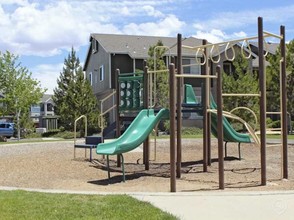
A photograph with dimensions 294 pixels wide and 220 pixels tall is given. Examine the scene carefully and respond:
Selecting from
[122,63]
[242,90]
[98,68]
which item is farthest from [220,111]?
[98,68]

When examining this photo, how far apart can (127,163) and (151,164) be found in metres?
0.87

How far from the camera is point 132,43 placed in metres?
41.1

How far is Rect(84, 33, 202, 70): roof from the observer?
3891cm

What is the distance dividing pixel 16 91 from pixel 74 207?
3316 cm

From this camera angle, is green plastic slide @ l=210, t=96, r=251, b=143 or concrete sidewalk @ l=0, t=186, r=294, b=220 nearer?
concrete sidewalk @ l=0, t=186, r=294, b=220

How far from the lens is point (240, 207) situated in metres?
7.32

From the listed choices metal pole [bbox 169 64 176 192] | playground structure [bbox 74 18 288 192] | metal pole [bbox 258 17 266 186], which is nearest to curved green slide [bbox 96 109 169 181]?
playground structure [bbox 74 18 288 192]

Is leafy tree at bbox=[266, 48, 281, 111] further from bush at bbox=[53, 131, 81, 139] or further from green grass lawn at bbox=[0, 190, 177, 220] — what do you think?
green grass lawn at bbox=[0, 190, 177, 220]

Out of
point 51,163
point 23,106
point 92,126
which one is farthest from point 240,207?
point 23,106

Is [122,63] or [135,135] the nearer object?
[135,135]

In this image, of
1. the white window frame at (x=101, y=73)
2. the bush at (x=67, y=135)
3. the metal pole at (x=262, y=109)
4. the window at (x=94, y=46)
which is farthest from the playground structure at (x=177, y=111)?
the window at (x=94, y=46)

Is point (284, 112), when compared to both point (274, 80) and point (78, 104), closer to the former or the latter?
point (274, 80)

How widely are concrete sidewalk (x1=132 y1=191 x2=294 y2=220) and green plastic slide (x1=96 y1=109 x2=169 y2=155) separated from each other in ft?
9.64

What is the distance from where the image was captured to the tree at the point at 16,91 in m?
38.7
